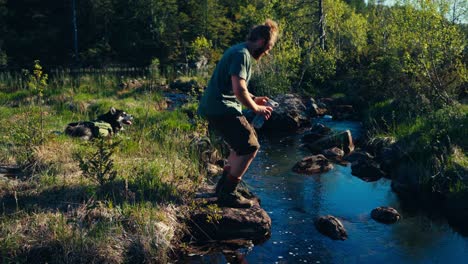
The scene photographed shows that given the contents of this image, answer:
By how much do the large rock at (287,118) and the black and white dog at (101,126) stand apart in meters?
4.93

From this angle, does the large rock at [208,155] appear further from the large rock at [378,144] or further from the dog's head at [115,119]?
the large rock at [378,144]

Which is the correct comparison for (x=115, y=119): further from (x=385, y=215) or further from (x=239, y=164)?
(x=385, y=215)

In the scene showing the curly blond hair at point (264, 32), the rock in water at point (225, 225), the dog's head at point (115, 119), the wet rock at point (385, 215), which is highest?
the curly blond hair at point (264, 32)

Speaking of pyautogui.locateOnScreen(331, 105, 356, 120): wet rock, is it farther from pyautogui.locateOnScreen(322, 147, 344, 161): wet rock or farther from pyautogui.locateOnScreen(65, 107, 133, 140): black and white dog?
pyautogui.locateOnScreen(65, 107, 133, 140): black and white dog

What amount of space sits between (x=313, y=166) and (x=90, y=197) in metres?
5.37

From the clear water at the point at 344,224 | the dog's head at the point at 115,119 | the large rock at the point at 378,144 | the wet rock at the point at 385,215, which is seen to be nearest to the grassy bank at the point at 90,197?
the clear water at the point at 344,224

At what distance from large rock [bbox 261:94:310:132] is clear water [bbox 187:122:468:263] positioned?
188 inches

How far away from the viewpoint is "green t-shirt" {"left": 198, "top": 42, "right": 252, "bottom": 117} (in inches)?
221

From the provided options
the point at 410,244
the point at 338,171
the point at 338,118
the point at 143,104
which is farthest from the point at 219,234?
the point at 338,118

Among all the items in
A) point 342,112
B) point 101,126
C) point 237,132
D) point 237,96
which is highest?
point 237,96

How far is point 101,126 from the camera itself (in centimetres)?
1016

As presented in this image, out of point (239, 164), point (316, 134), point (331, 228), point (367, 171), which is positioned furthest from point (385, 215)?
point (316, 134)

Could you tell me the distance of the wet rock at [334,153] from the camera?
11266mm

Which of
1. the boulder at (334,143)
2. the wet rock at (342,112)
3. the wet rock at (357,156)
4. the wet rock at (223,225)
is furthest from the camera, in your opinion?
the wet rock at (342,112)
